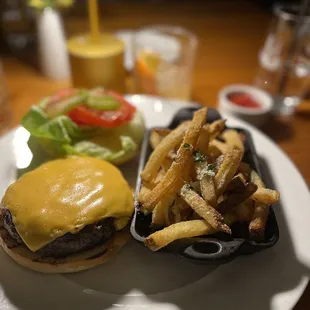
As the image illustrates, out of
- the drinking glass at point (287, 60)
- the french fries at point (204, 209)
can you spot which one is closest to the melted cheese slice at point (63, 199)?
the french fries at point (204, 209)

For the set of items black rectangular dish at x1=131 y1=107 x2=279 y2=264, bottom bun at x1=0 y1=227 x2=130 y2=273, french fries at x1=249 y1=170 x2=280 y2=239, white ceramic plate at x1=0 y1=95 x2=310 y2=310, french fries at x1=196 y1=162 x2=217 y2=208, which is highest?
french fries at x1=196 y1=162 x2=217 y2=208

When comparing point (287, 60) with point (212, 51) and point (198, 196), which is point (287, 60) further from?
point (198, 196)

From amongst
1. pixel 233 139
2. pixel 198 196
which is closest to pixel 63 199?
pixel 198 196

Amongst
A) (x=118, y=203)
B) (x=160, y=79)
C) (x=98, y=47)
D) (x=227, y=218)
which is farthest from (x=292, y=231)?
(x=98, y=47)

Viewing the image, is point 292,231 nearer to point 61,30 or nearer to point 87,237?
point 87,237

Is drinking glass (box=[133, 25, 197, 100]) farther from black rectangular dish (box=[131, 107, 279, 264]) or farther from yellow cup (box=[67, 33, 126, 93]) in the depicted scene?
black rectangular dish (box=[131, 107, 279, 264])

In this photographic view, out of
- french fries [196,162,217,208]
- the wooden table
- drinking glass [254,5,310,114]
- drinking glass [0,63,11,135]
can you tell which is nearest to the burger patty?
french fries [196,162,217,208]

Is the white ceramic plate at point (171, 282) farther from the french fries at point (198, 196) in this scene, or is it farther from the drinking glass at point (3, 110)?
the drinking glass at point (3, 110)
